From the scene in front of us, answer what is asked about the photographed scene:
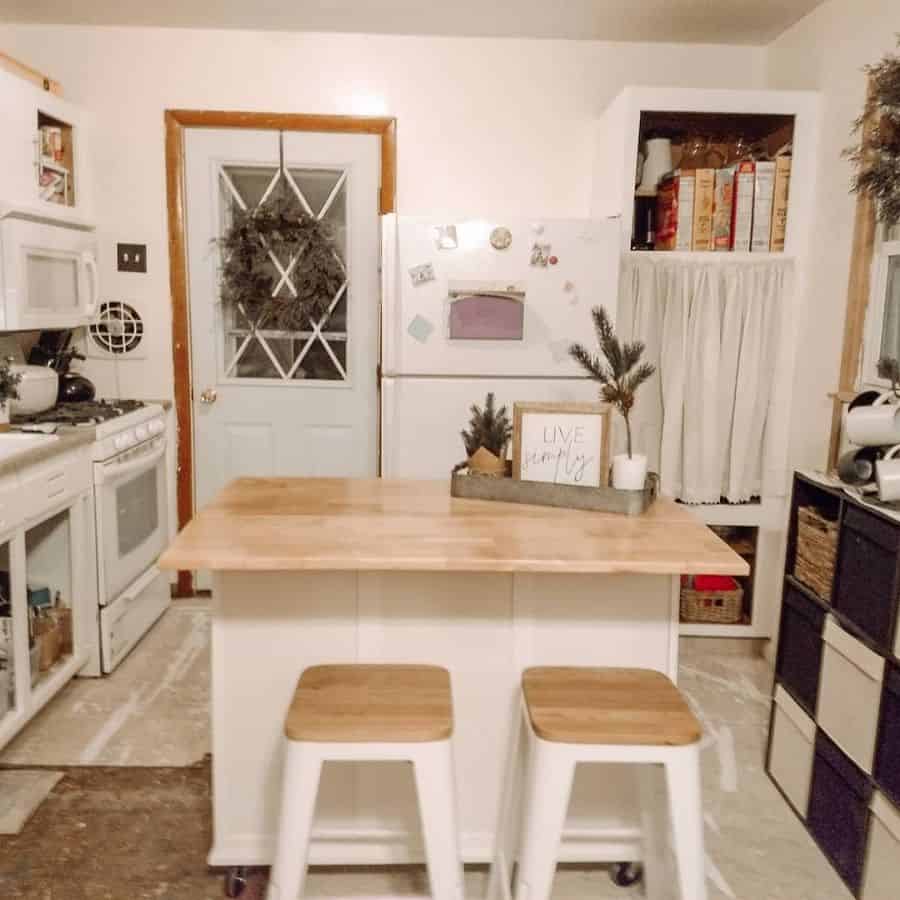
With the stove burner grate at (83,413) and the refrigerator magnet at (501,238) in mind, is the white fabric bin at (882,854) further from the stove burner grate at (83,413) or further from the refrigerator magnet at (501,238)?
the stove burner grate at (83,413)

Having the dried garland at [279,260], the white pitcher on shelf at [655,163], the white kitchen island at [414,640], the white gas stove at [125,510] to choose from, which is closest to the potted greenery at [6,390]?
the white gas stove at [125,510]

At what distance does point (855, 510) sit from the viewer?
207cm

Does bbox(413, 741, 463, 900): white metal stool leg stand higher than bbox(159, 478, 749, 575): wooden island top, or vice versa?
bbox(159, 478, 749, 575): wooden island top

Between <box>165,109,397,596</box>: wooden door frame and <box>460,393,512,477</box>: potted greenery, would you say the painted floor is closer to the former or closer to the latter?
<box>460,393,512,477</box>: potted greenery

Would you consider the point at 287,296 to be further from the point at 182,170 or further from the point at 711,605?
the point at 711,605

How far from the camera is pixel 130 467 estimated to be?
321 cm

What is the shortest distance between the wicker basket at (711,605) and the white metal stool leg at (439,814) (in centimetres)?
217

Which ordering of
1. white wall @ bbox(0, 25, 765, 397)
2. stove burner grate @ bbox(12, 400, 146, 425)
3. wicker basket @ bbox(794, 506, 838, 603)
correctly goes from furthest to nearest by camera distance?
white wall @ bbox(0, 25, 765, 397) → stove burner grate @ bbox(12, 400, 146, 425) → wicker basket @ bbox(794, 506, 838, 603)

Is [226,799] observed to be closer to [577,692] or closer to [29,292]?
[577,692]

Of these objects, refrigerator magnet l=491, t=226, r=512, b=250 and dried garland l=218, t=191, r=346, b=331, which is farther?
dried garland l=218, t=191, r=346, b=331

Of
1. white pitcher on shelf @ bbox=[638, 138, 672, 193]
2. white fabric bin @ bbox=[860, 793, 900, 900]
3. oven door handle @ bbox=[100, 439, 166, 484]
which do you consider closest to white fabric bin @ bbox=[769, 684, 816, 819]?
white fabric bin @ bbox=[860, 793, 900, 900]

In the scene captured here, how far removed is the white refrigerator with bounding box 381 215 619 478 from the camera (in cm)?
312

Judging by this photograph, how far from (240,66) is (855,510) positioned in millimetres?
2987

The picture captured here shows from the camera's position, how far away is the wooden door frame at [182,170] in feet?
11.8
